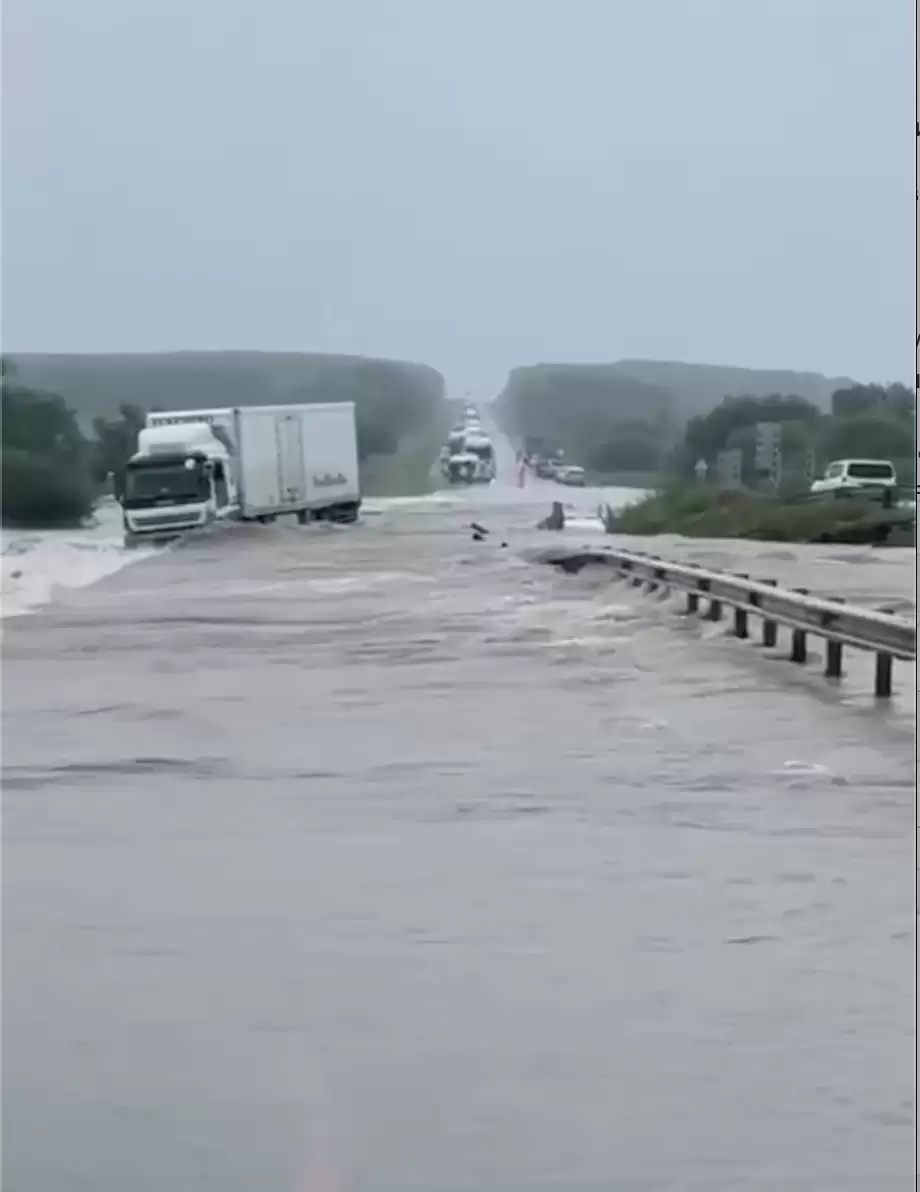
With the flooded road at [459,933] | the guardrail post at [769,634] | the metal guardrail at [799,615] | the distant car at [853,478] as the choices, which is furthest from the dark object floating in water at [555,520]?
the flooded road at [459,933]

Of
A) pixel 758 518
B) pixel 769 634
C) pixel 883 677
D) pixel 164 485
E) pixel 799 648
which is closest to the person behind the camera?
pixel 883 677

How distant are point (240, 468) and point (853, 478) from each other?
42.7 ft

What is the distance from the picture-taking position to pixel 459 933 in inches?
242

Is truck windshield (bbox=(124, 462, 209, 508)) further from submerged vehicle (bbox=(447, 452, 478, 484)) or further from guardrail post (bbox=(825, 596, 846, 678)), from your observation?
guardrail post (bbox=(825, 596, 846, 678))

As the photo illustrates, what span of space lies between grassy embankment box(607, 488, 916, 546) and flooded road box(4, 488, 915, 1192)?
59.4 ft

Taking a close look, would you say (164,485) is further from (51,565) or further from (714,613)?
(714,613)

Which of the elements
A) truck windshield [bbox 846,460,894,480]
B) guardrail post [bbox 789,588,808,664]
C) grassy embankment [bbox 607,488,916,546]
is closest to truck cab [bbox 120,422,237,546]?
grassy embankment [bbox 607,488,916,546]

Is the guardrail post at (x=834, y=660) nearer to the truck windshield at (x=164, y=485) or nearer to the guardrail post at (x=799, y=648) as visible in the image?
the guardrail post at (x=799, y=648)

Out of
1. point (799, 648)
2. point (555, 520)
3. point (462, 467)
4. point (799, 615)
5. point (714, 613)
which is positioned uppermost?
point (462, 467)

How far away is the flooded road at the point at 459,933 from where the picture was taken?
4312mm

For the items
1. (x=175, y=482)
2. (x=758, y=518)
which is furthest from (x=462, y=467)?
(x=758, y=518)

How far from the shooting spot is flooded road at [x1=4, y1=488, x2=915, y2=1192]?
4.31m

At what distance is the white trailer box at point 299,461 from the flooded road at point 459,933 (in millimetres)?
23565

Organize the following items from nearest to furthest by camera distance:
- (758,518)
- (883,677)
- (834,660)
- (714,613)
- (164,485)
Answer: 1. (883,677)
2. (834,660)
3. (714,613)
4. (758,518)
5. (164,485)
